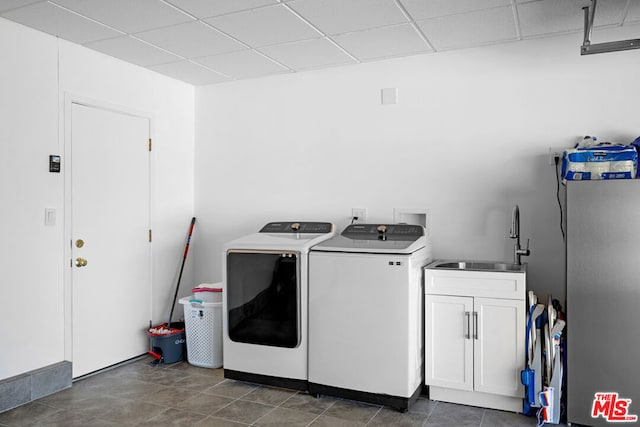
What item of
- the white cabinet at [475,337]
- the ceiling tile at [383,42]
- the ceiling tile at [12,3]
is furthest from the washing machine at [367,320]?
the ceiling tile at [12,3]

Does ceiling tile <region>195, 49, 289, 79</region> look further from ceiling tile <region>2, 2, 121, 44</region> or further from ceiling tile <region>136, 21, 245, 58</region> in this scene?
ceiling tile <region>2, 2, 121, 44</region>

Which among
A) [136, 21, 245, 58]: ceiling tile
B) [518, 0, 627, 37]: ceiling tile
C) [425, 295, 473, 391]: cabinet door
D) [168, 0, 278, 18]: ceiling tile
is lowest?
[425, 295, 473, 391]: cabinet door

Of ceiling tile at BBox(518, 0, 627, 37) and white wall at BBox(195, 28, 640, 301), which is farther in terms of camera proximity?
white wall at BBox(195, 28, 640, 301)

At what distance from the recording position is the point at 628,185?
2.85 metres

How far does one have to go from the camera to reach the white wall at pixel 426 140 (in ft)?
11.4

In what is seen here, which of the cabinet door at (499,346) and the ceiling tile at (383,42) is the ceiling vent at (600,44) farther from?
the cabinet door at (499,346)

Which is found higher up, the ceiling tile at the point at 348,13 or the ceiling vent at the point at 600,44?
the ceiling tile at the point at 348,13

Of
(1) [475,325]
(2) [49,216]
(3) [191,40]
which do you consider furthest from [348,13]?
(2) [49,216]

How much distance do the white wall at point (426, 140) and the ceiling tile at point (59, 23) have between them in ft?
4.60

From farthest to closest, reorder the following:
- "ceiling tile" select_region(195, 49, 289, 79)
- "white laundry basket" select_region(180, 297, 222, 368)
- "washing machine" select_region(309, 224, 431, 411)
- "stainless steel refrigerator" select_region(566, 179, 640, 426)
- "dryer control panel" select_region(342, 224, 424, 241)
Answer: "white laundry basket" select_region(180, 297, 222, 368) → "ceiling tile" select_region(195, 49, 289, 79) → "dryer control panel" select_region(342, 224, 424, 241) → "washing machine" select_region(309, 224, 431, 411) → "stainless steel refrigerator" select_region(566, 179, 640, 426)

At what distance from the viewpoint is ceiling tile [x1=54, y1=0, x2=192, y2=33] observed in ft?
9.67

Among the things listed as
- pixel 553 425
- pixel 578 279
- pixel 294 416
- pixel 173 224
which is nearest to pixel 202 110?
pixel 173 224

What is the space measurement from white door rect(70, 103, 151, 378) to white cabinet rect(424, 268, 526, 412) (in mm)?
2398

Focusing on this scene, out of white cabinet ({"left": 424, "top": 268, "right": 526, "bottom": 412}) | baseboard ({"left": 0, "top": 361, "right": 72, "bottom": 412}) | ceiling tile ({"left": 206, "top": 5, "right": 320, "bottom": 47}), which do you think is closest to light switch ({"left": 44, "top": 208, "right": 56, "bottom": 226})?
baseboard ({"left": 0, "top": 361, "right": 72, "bottom": 412})
